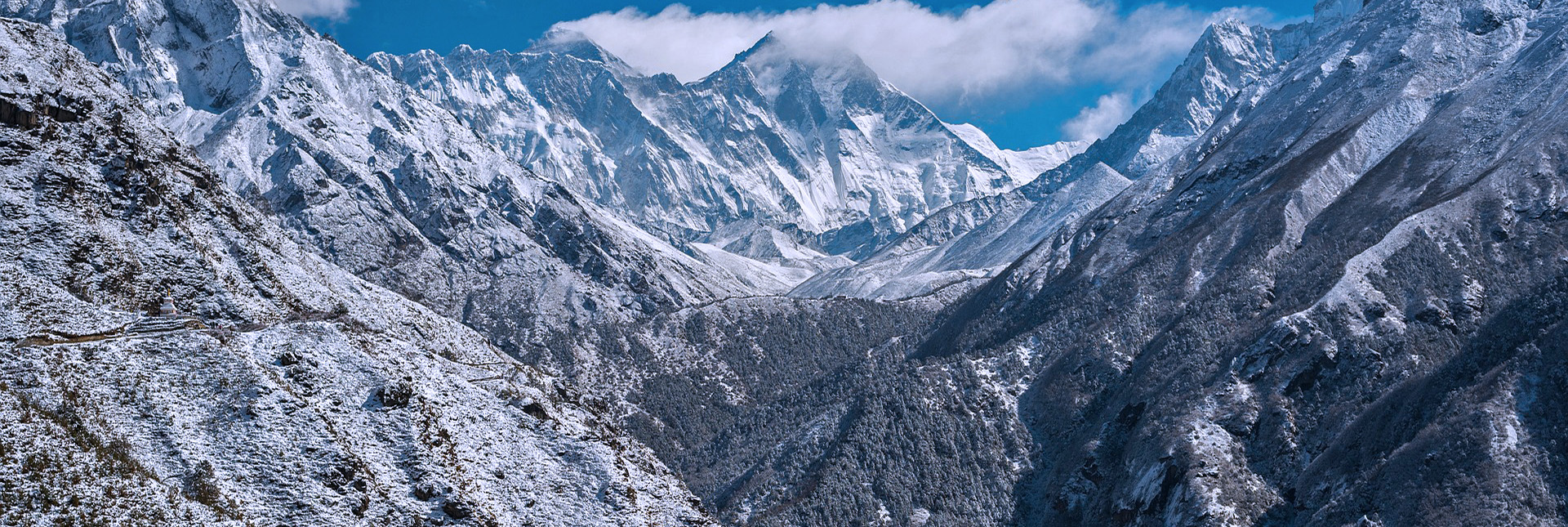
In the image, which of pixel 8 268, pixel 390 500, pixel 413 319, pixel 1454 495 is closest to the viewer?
pixel 390 500

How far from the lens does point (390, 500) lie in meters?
109

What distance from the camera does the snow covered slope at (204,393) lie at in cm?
9850

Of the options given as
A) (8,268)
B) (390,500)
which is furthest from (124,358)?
(390,500)

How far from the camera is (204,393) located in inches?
4279

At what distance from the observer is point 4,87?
465 feet

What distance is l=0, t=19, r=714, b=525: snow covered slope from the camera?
9850cm

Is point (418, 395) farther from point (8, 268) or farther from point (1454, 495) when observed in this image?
point (1454, 495)

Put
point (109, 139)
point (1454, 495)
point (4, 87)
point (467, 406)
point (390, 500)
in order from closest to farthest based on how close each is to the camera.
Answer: point (390, 500)
point (467, 406)
point (4, 87)
point (109, 139)
point (1454, 495)

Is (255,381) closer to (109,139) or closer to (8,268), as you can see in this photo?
(8,268)

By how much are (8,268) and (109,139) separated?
137 ft

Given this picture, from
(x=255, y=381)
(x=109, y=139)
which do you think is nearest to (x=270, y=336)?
(x=255, y=381)

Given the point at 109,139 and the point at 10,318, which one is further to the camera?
the point at 109,139

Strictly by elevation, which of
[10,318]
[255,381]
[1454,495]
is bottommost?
[10,318]

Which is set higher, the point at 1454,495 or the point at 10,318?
the point at 1454,495
